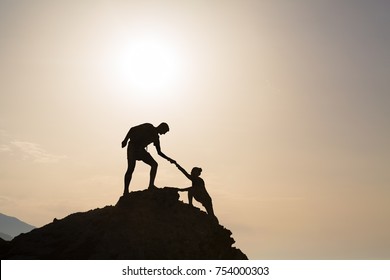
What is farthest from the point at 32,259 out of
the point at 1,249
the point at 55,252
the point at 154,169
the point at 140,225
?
the point at 154,169

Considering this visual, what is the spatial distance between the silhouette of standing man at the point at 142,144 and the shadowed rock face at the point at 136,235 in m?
1.18

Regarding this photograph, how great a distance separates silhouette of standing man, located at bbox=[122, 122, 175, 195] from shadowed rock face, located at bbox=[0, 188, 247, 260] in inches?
46.5

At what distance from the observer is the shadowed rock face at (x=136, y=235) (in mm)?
19953

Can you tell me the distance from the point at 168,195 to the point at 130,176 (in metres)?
2.18

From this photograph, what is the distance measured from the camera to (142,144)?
70.3ft

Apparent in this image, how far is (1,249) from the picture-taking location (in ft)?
73.4

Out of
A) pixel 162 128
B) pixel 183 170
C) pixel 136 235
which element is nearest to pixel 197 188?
pixel 183 170

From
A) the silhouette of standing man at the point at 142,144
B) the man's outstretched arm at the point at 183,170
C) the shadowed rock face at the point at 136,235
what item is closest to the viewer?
the shadowed rock face at the point at 136,235

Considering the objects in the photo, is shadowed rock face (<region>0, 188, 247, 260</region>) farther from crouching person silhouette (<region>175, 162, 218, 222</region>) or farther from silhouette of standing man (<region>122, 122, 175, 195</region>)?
silhouette of standing man (<region>122, 122, 175, 195</region>)

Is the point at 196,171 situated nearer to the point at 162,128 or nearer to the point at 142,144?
the point at 162,128

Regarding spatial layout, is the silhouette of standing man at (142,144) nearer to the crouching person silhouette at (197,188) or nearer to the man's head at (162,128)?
the man's head at (162,128)

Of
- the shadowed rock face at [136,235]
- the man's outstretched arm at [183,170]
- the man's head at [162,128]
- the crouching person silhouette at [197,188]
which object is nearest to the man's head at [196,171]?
the crouching person silhouette at [197,188]

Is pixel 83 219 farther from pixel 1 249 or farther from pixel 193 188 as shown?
pixel 193 188

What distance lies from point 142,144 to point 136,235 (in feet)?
13.4
